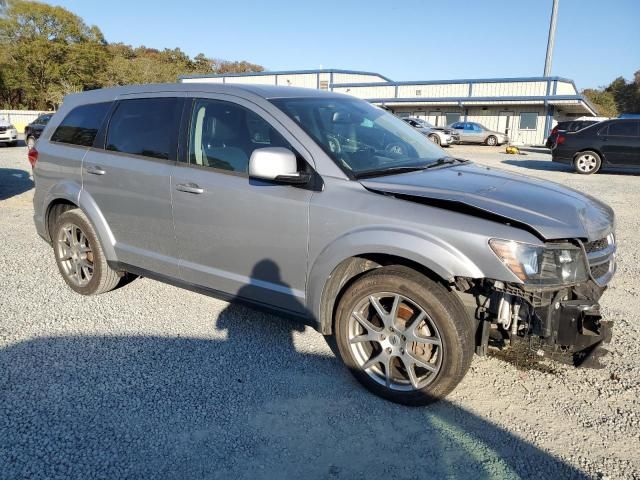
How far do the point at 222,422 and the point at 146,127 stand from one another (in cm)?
254

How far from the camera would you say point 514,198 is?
9.94 feet

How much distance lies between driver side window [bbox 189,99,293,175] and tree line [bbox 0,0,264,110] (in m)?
52.1

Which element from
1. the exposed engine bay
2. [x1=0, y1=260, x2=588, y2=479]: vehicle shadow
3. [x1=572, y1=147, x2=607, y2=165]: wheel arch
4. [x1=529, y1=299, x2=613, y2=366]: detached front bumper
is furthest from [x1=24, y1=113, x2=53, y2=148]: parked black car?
[x1=529, y1=299, x2=613, y2=366]: detached front bumper

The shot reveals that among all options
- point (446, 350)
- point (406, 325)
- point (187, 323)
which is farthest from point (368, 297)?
point (187, 323)

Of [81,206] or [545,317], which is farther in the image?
[81,206]

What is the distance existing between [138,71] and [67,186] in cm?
5455

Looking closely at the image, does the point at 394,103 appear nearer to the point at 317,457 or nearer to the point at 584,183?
the point at 584,183

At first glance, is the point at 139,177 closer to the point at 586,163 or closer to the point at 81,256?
the point at 81,256

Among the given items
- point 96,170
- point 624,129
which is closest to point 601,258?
point 96,170

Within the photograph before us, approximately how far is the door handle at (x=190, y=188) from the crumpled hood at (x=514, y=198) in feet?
4.26

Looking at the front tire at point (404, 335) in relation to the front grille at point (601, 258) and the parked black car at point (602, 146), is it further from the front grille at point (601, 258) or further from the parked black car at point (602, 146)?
the parked black car at point (602, 146)

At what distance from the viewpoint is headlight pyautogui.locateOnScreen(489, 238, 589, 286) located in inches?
103

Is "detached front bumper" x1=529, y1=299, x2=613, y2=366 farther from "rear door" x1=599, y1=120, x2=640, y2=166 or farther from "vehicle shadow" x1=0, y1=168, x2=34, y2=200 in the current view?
"rear door" x1=599, y1=120, x2=640, y2=166

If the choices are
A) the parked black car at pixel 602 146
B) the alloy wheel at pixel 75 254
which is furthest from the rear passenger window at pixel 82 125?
the parked black car at pixel 602 146
